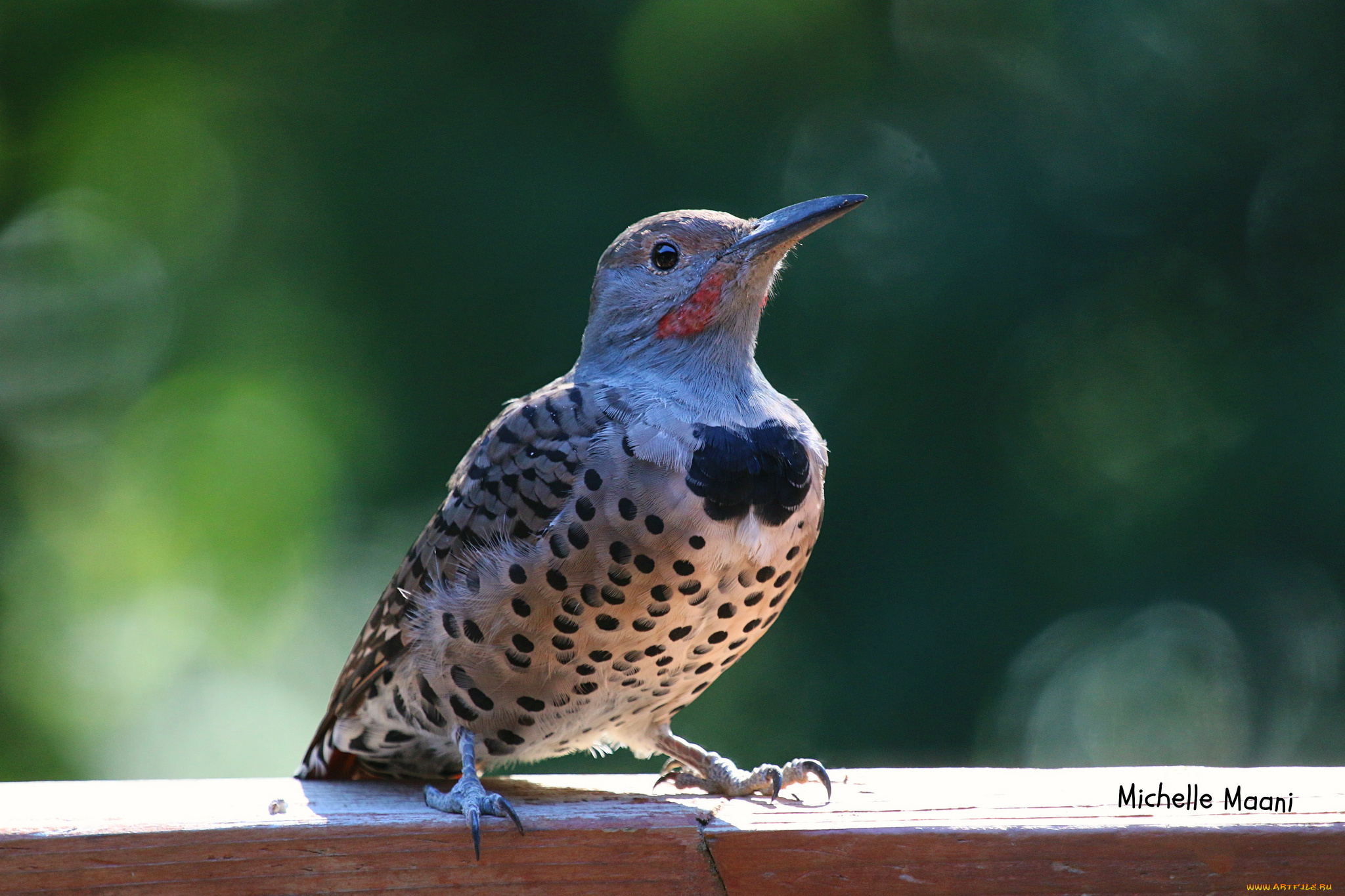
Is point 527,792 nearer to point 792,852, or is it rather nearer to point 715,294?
point 792,852

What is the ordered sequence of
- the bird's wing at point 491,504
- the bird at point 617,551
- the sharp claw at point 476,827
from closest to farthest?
the sharp claw at point 476,827 → the bird at point 617,551 → the bird's wing at point 491,504

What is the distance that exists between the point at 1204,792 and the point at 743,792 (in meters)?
0.89

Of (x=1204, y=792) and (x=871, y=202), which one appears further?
(x=871, y=202)

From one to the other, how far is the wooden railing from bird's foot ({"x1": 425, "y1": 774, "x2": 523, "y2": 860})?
2cm

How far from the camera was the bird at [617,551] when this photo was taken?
2201 millimetres

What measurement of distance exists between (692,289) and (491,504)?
2.13ft

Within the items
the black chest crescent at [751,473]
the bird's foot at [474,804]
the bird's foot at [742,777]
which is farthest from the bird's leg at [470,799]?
the black chest crescent at [751,473]

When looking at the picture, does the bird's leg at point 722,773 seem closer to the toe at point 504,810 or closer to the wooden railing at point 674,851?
the wooden railing at point 674,851

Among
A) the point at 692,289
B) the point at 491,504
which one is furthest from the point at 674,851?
the point at 692,289

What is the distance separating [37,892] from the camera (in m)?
1.80

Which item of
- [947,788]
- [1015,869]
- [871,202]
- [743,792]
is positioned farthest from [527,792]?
[871,202]

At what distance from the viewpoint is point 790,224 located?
255cm

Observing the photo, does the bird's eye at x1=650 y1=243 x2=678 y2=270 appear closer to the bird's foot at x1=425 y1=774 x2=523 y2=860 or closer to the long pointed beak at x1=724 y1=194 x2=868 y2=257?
the long pointed beak at x1=724 y1=194 x2=868 y2=257

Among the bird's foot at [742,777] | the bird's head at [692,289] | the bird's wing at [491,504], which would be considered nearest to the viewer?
the bird's wing at [491,504]
